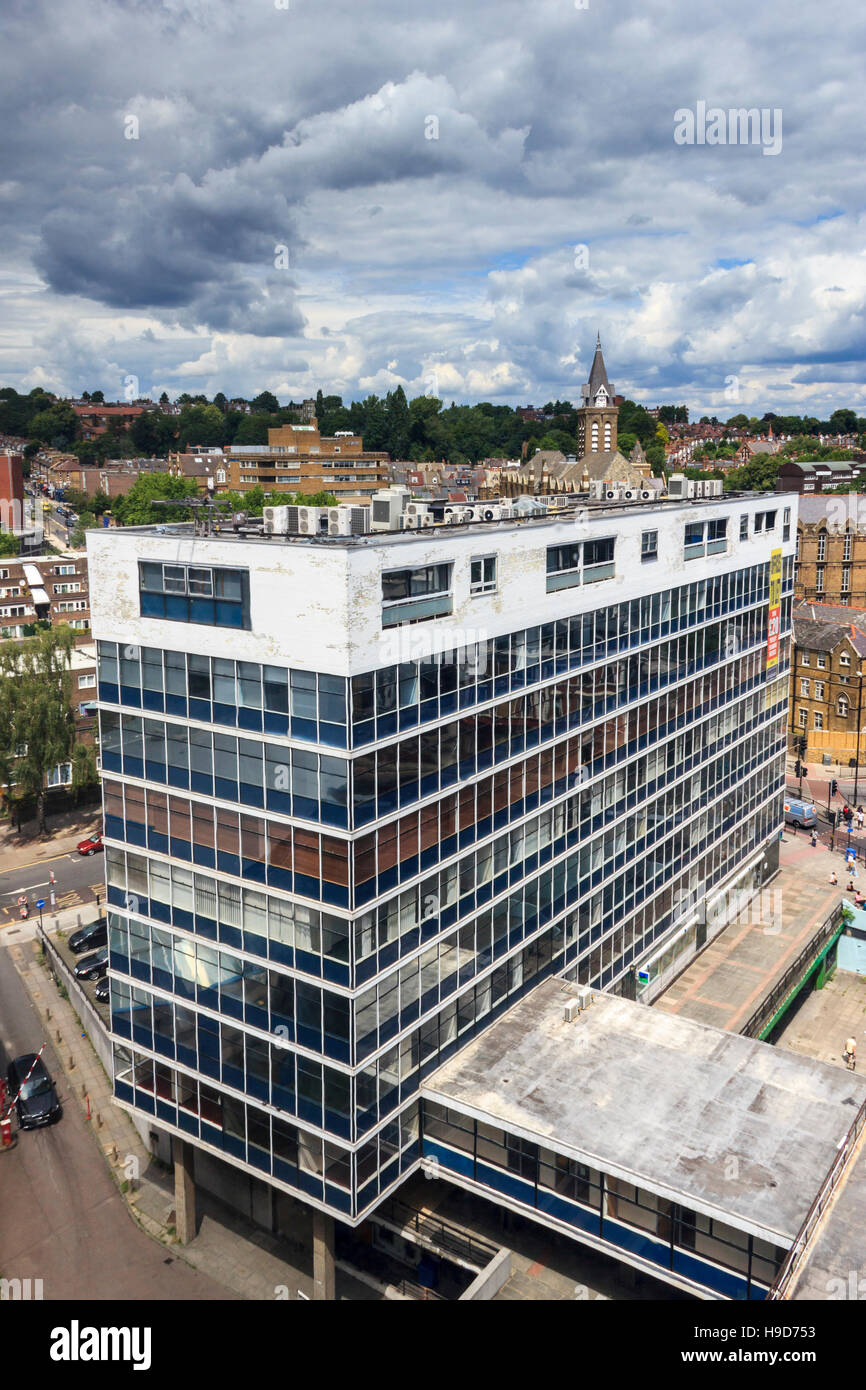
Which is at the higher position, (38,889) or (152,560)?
(152,560)

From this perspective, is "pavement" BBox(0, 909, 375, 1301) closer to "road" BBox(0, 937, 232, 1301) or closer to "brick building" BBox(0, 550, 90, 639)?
"road" BBox(0, 937, 232, 1301)

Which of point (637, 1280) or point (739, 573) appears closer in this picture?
point (637, 1280)

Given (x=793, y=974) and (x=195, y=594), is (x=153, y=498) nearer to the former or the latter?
(x=793, y=974)

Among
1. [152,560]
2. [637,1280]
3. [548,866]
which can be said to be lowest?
[637,1280]

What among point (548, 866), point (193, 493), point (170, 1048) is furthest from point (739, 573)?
point (193, 493)

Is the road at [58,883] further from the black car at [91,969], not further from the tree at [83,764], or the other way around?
the black car at [91,969]

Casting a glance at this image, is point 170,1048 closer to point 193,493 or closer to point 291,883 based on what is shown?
point 291,883
